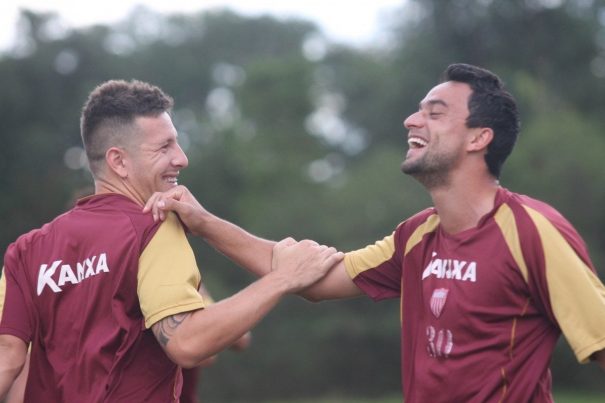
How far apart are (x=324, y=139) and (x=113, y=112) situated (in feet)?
147

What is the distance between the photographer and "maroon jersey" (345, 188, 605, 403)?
17.4 feet

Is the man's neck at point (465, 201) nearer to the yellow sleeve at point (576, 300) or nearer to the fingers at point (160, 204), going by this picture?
the yellow sleeve at point (576, 300)

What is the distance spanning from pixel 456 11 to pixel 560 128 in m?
10.7

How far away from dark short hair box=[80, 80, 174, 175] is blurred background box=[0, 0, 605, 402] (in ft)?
77.7

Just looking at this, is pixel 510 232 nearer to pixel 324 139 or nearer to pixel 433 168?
pixel 433 168

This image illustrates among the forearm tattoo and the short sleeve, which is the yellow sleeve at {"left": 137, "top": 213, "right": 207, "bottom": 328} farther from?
Result: the short sleeve

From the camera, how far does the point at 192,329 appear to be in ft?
18.0

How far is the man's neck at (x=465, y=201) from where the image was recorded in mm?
5840

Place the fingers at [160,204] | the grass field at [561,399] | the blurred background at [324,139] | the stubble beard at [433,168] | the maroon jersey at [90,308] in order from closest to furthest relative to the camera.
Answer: the maroon jersey at [90,308], the fingers at [160,204], the stubble beard at [433,168], the grass field at [561,399], the blurred background at [324,139]

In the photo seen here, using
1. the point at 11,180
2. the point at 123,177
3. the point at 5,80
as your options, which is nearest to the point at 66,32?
the point at 5,80

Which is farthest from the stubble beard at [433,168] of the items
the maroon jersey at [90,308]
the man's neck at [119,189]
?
the man's neck at [119,189]

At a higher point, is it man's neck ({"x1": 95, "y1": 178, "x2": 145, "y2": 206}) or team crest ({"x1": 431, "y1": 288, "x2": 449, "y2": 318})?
man's neck ({"x1": 95, "y1": 178, "x2": 145, "y2": 206})

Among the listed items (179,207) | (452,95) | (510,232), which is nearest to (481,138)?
(452,95)

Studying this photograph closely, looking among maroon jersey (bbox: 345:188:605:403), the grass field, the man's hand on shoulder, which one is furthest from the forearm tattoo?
the grass field
